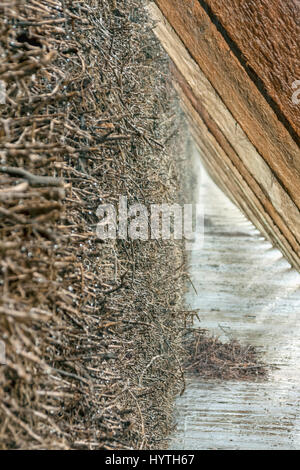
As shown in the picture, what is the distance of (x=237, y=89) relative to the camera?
2279 mm

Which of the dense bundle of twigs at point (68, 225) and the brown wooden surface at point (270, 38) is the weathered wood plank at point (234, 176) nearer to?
the dense bundle of twigs at point (68, 225)

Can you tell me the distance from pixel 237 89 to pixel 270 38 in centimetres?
51

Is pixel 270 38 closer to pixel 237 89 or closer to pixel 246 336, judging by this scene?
pixel 237 89

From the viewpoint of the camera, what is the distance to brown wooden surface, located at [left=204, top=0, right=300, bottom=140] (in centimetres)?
170

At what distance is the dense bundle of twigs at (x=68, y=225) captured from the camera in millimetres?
1133

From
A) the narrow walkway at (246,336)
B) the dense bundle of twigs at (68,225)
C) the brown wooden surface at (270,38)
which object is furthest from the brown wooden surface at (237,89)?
the narrow walkway at (246,336)

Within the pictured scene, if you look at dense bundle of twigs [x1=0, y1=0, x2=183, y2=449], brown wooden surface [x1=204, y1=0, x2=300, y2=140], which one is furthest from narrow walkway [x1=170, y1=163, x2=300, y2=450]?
brown wooden surface [x1=204, y1=0, x2=300, y2=140]

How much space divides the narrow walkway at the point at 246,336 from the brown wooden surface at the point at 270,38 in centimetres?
253

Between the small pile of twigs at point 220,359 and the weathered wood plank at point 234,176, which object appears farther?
the weathered wood plank at point 234,176

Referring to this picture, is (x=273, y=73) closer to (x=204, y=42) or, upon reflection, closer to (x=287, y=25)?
(x=287, y=25)

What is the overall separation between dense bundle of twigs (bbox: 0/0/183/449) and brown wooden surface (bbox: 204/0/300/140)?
0.46 meters

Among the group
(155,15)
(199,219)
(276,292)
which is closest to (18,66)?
(155,15)

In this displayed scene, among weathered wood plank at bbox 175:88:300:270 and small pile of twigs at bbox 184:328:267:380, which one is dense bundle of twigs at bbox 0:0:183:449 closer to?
small pile of twigs at bbox 184:328:267:380

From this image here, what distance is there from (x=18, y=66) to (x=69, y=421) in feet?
2.87
